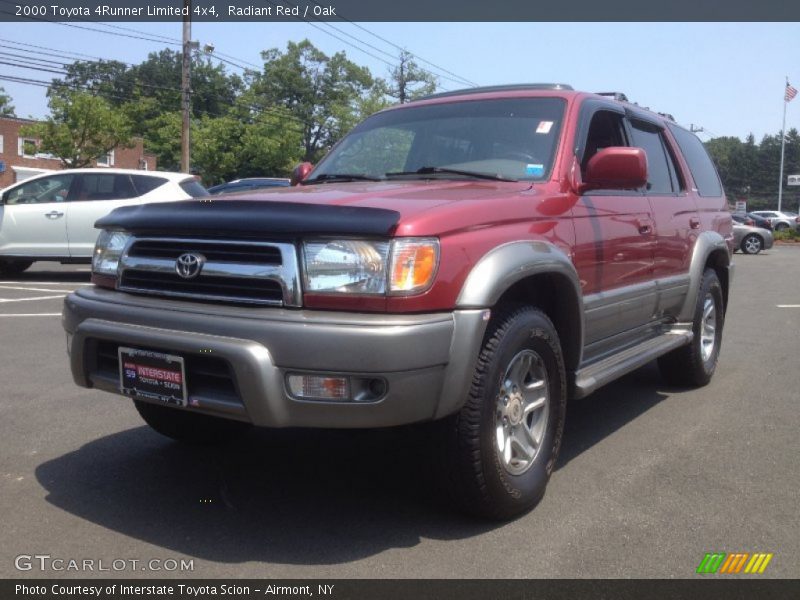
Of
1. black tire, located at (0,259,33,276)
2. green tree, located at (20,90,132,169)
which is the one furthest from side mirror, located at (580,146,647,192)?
green tree, located at (20,90,132,169)

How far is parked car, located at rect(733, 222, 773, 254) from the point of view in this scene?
25.9 m

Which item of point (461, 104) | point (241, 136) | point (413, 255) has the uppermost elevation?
point (241, 136)

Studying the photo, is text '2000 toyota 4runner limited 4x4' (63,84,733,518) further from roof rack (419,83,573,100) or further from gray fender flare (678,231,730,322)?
gray fender flare (678,231,730,322)

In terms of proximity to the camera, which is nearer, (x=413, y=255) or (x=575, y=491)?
(x=413, y=255)

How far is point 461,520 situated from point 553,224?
139 cm

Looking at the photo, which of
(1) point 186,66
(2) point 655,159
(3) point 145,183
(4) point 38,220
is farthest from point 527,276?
(1) point 186,66

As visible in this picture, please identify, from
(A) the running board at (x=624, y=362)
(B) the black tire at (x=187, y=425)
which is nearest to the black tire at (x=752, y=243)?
(A) the running board at (x=624, y=362)

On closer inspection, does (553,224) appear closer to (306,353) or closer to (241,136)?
(306,353)

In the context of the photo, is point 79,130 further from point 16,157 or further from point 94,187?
point 94,187

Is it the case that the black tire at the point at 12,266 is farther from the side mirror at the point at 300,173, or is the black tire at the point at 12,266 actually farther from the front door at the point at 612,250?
the front door at the point at 612,250

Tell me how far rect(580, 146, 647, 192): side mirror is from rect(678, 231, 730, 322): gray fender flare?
1.76 meters

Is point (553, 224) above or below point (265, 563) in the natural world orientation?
above

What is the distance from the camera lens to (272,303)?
301 cm
